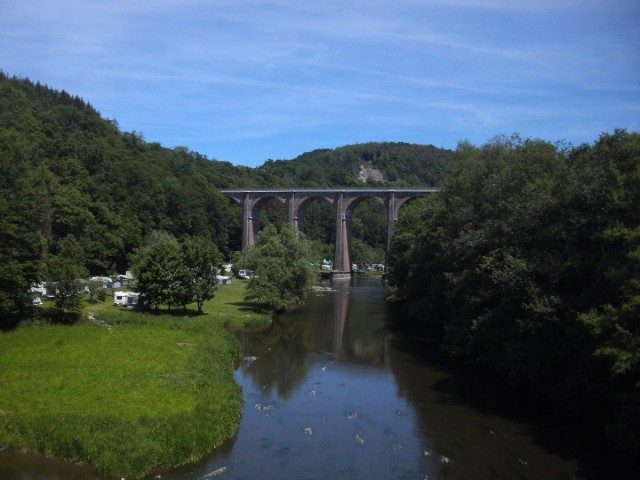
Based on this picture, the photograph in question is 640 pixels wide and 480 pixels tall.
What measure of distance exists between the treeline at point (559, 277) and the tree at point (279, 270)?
16.9 m

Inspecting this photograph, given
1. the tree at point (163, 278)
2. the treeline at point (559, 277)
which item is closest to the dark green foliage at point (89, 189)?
the tree at point (163, 278)

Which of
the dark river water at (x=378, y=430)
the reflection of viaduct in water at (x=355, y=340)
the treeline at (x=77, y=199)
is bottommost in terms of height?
the dark river water at (x=378, y=430)

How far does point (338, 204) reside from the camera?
9069cm

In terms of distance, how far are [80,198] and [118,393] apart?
4136cm

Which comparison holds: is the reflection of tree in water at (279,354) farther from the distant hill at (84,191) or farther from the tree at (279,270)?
the distant hill at (84,191)

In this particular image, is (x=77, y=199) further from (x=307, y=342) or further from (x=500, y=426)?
(x=500, y=426)

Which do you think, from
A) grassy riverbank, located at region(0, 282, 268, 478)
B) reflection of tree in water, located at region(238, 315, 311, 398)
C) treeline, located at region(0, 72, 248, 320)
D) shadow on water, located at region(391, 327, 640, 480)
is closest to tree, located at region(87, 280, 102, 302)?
treeline, located at region(0, 72, 248, 320)

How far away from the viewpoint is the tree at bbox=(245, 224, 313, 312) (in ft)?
161

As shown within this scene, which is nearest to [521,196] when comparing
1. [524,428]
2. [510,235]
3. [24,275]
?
[510,235]

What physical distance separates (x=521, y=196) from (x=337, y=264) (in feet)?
202

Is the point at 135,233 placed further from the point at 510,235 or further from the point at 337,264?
the point at 510,235

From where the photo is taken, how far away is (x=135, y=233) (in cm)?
6644

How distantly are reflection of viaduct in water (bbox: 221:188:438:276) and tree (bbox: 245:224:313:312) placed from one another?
3345 centimetres

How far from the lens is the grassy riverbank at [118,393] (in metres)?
18.4
